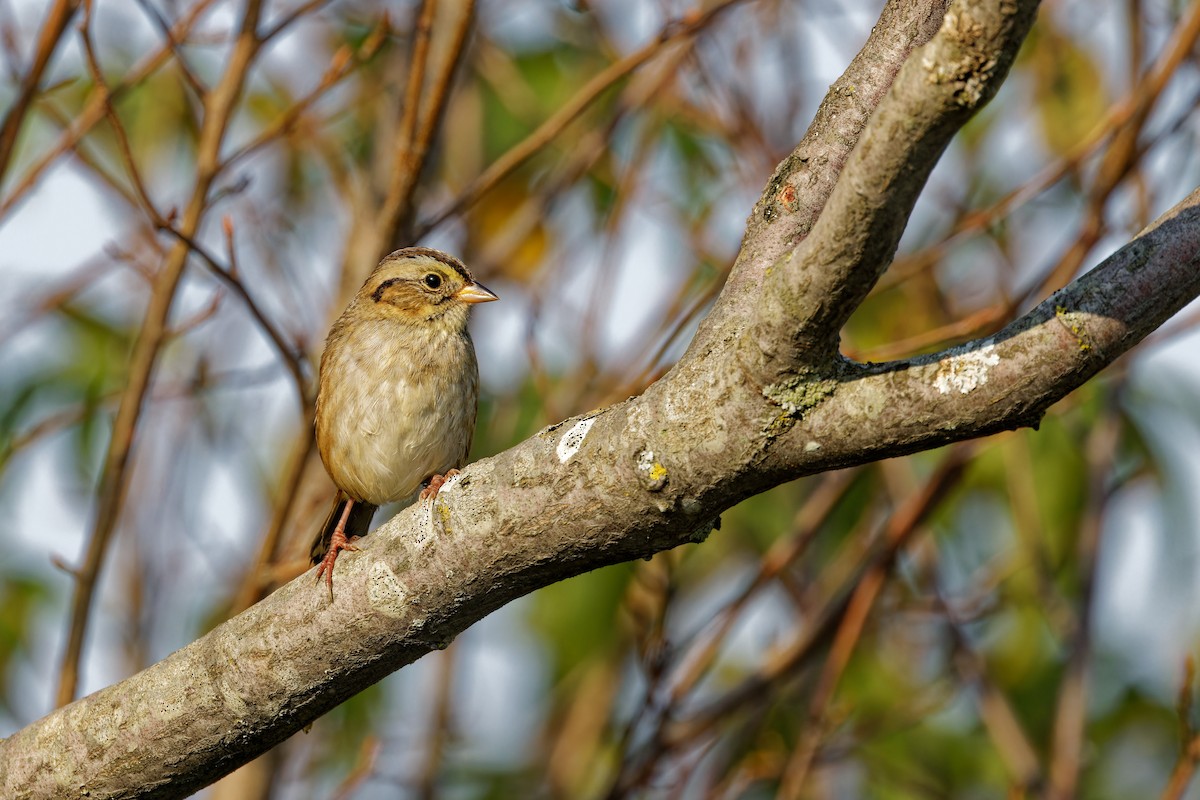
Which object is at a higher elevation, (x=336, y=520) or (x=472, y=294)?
(x=472, y=294)

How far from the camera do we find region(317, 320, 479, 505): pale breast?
426 cm

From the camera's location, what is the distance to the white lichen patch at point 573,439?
227 centimetres

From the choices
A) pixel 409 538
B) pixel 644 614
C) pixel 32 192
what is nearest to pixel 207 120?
pixel 32 192

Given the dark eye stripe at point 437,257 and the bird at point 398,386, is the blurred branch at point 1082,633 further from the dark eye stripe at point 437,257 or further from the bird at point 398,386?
the dark eye stripe at point 437,257

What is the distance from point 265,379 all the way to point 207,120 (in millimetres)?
1181

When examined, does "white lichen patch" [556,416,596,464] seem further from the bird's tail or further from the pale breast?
Result: the pale breast

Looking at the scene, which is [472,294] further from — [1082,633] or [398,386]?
[1082,633]

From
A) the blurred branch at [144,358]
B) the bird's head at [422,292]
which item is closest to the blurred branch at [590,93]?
the bird's head at [422,292]

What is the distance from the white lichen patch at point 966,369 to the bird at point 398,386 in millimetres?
2493

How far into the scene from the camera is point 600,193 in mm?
5836

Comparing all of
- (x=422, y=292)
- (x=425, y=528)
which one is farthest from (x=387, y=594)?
(x=422, y=292)

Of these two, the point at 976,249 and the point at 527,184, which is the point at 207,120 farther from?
the point at 976,249

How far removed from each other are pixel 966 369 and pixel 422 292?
2.81 metres

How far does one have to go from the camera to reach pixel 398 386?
14.1 feet
